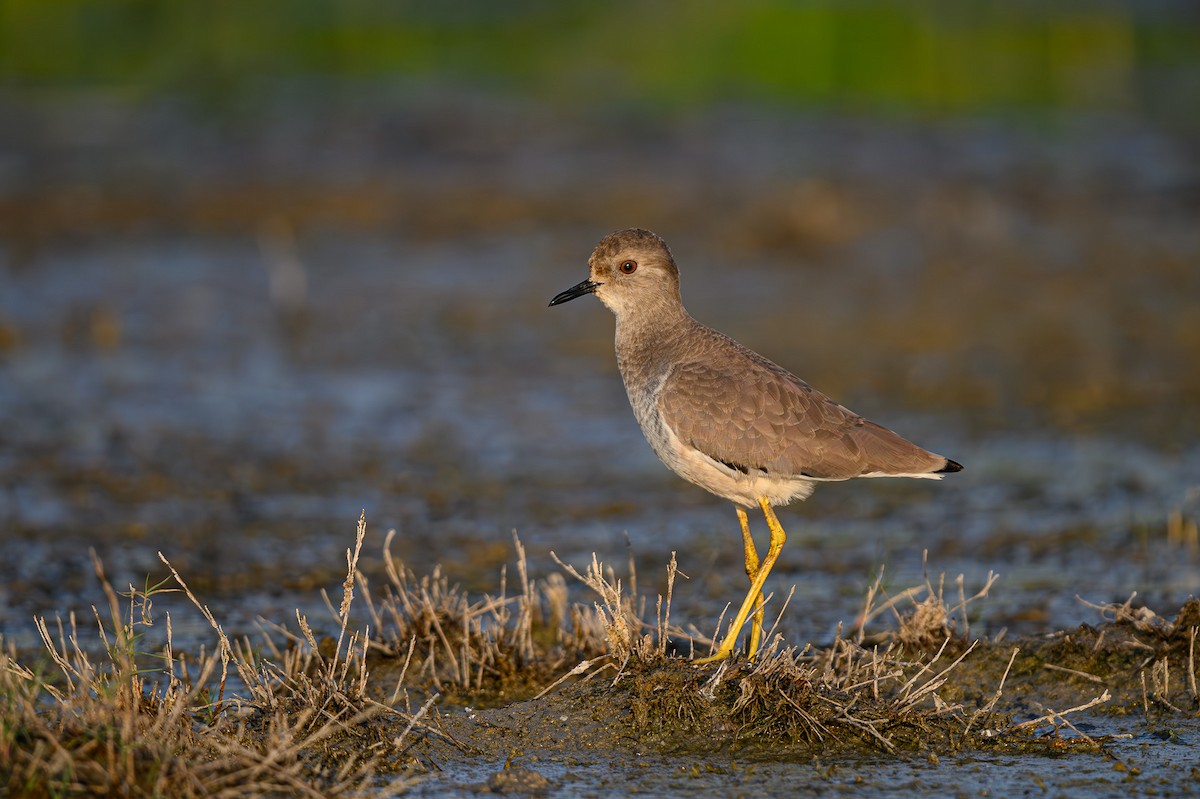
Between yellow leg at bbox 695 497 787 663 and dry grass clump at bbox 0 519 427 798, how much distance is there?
4.05 feet

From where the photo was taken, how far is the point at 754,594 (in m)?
6.12

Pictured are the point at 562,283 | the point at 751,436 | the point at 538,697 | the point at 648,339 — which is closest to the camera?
the point at 538,697

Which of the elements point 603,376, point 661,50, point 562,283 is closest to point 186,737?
point 603,376

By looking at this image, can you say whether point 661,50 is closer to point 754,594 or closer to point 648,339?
point 648,339

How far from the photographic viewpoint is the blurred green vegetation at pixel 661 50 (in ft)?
66.4

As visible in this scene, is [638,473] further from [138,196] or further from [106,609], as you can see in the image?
[138,196]

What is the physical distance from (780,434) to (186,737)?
2.52 metres

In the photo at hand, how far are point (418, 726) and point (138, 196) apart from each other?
1167 centimetres

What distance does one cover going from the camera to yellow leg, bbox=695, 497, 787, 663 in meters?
5.85

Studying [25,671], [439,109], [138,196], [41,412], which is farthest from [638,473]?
[439,109]

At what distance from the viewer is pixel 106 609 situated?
277 inches

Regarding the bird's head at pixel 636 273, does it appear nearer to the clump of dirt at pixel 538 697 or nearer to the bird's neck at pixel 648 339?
the bird's neck at pixel 648 339

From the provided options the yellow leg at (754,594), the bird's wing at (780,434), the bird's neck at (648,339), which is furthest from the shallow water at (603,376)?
the bird's neck at (648,339)

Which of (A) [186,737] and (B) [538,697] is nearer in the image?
(A) [186,737]
